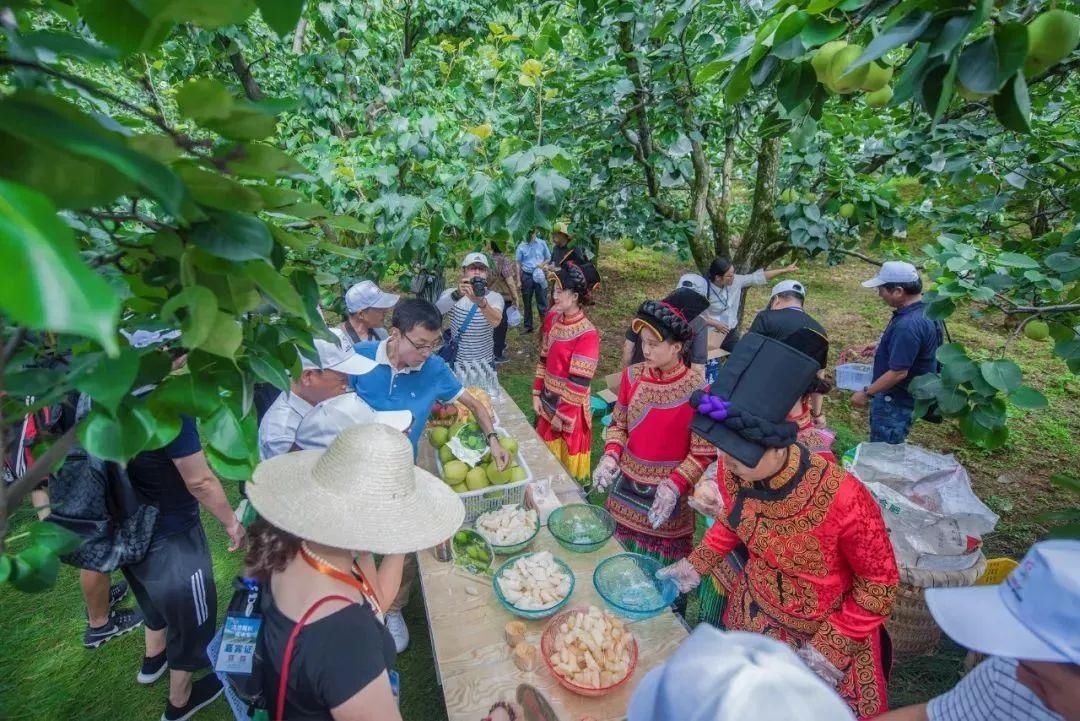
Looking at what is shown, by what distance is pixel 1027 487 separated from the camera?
209 inches

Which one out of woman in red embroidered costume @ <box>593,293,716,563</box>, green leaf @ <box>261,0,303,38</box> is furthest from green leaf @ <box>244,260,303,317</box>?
woman in red embroidered costume @ <box>593,293,716,563</box>

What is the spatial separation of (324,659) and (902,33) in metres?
2.01

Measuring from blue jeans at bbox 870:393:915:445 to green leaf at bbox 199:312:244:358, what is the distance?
201 inches

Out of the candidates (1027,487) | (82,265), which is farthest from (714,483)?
(1027,487)

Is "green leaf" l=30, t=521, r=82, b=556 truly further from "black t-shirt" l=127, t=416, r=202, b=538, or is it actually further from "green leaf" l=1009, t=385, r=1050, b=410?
"green leaf" l=1009, t=385, r=1050, b=410

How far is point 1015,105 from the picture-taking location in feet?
3.42

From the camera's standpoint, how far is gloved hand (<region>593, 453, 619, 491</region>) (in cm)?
345

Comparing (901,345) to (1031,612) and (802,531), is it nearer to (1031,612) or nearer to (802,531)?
(802,531)

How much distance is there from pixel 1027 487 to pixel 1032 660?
527 cm

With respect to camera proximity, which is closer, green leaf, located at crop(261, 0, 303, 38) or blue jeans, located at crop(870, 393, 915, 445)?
green leaf, located at crop(261, 0, 303, 38)

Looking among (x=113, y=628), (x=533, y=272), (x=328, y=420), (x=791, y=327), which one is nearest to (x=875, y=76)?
(x=791, y=327)

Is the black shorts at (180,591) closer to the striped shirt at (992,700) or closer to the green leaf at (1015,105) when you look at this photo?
the striped shirt at (992,700)

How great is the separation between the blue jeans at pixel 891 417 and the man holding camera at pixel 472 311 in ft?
11.4

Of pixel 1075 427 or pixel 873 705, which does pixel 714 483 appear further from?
pixel 1075 427
